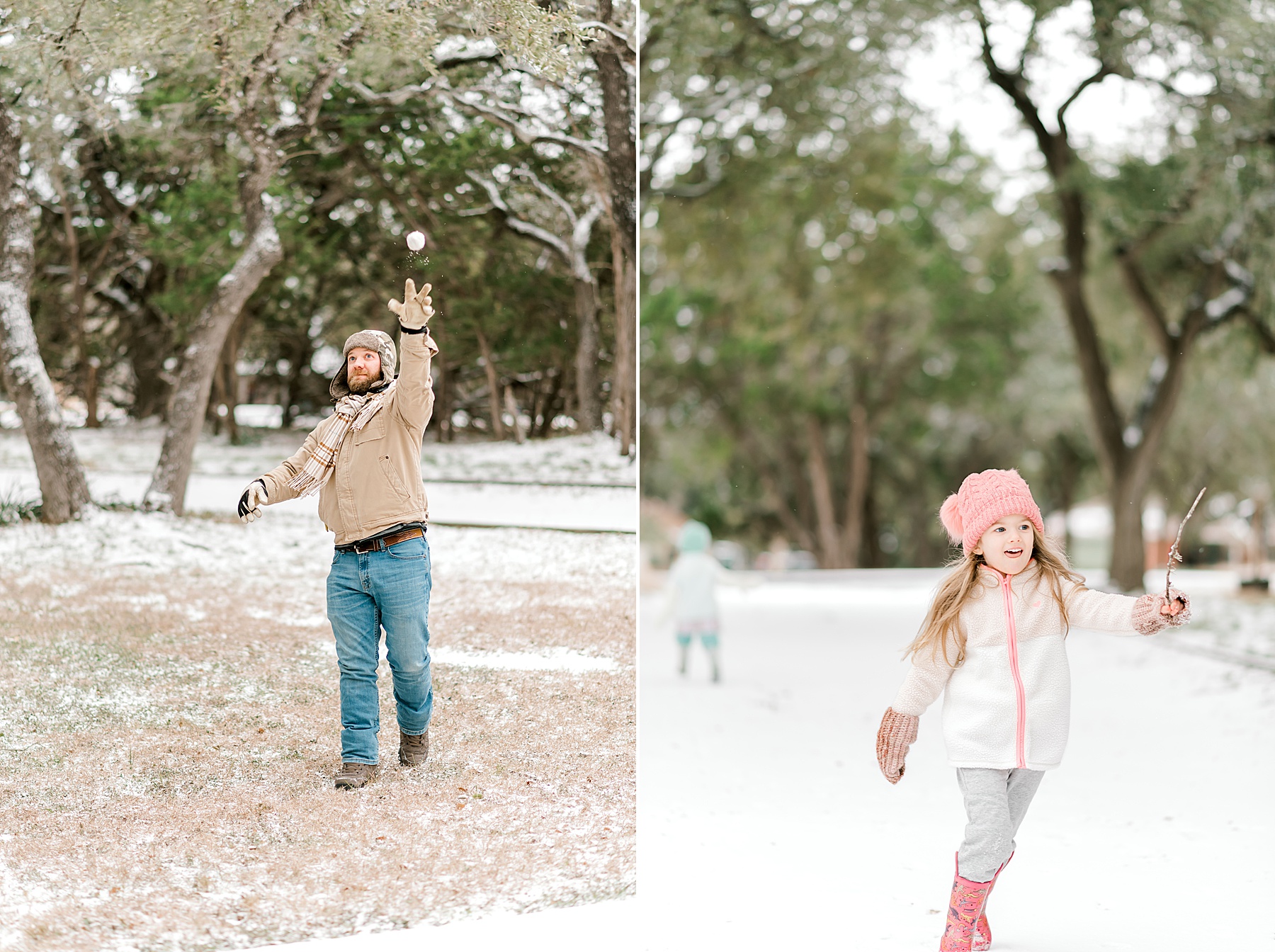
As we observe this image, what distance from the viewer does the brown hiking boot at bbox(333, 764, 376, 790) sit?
4.36m

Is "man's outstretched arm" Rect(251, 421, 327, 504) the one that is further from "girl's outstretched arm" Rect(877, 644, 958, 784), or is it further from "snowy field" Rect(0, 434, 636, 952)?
"girl's outstretched arm" Rect(877, 644, 958, 784)

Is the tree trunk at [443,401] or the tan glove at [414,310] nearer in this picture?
the tan glove at [414,310]

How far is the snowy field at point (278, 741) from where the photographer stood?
402 cm

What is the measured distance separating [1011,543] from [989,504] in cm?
14

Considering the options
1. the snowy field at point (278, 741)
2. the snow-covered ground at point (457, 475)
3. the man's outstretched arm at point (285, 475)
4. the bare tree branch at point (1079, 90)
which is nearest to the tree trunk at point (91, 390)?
the snow-covered ground at point (457, 475)

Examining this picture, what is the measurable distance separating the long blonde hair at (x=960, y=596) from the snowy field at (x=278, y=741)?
1388 millimetres

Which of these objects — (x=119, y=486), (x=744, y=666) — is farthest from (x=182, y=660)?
Answer: (x=744, y=666)

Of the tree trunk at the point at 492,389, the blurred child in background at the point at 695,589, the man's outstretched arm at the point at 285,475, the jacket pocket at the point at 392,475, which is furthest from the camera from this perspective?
the blurred child in background at the point at 695,589

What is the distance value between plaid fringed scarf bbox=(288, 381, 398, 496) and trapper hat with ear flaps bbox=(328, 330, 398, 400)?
9cm

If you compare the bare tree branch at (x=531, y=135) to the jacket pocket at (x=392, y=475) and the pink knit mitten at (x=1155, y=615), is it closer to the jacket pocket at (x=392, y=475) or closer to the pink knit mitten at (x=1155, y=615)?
the jacket pocket at (x=392, y=475)

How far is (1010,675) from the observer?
152 inches

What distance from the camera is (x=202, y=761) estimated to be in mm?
4254

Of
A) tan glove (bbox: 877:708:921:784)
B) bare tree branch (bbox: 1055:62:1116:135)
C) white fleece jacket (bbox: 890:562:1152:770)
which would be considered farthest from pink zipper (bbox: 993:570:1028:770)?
bare tree branch (bbox: 1055:62:1116:135)

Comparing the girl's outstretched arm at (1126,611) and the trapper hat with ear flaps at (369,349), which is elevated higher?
the trapper hat with ear flaps at (369,349)
